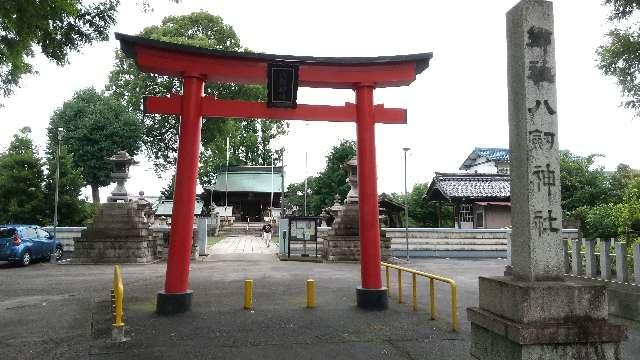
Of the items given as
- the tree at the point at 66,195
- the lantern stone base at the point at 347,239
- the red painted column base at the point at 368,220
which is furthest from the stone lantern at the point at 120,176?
the red painted column base at the point at 368,220

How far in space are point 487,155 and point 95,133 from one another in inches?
1803

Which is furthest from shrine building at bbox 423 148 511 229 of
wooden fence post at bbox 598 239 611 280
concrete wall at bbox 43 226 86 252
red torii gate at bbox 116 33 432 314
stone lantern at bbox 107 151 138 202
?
concrete wall at bbox 43 226 86 252

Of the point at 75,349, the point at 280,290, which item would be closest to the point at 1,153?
the point at 280,290

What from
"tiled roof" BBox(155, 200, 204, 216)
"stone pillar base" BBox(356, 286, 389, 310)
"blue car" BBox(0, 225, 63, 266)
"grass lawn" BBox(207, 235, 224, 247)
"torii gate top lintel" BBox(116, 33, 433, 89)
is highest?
"torii gate top lintel" BBox(116, 33, 433, 89)

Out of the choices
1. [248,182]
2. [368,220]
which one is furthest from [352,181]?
[248,182]

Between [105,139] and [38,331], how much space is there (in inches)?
1234

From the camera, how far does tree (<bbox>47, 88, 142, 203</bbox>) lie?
3503 centimetres

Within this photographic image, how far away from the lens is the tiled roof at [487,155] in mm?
55312

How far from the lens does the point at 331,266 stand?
18.0 metres

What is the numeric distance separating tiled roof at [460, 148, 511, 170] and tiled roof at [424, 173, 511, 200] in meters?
24.1

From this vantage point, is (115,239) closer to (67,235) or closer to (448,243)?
(67,235)

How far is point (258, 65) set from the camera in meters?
9.50

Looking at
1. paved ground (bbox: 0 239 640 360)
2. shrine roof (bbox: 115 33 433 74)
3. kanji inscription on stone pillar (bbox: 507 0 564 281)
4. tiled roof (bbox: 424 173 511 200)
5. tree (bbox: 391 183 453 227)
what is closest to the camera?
kanji inscription on stone pillar (bbox: 507 0 564 281)

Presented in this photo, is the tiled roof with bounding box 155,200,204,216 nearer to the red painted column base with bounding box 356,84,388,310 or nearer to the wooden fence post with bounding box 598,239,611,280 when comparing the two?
the red painted column base with bounding box 356,84,388,310
